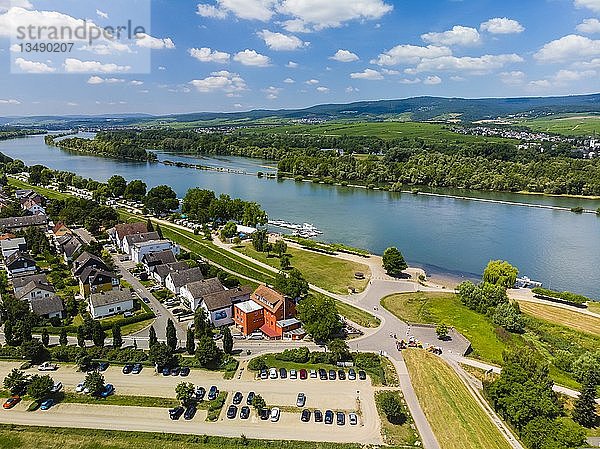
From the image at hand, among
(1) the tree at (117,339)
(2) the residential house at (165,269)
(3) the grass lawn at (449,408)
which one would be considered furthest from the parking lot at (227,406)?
(2) the residential house at (165,269)

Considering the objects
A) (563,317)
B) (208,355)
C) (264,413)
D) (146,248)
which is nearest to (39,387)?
(208,355)

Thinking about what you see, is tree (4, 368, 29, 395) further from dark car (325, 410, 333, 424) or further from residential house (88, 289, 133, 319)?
dark car (325, 410, 333, 424)

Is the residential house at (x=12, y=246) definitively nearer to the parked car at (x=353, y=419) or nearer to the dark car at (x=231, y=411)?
the dark car at (x=231, y=411)

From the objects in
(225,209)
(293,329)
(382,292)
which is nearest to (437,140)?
(225,209)

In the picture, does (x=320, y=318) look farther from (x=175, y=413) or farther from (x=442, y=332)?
(x=175, y=413)

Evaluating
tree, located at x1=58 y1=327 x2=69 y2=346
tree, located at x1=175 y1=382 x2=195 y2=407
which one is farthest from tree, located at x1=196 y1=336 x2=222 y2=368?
tree, located at x1=58 y1=327 x2=69 y2=346
